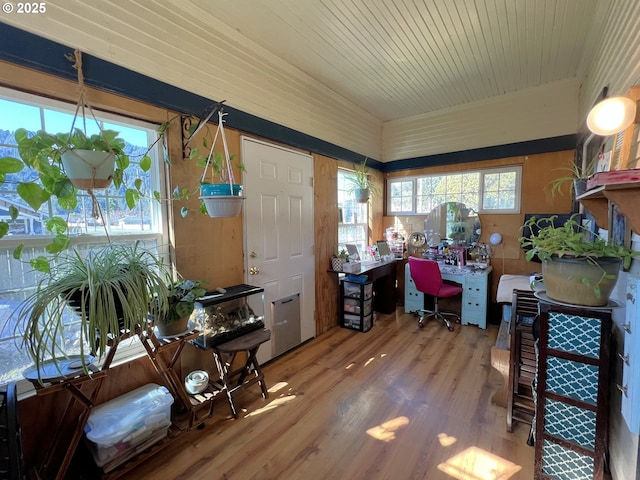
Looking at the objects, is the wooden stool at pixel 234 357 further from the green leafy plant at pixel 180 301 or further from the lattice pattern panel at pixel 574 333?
the lattice pattern panel at pixel 574 333

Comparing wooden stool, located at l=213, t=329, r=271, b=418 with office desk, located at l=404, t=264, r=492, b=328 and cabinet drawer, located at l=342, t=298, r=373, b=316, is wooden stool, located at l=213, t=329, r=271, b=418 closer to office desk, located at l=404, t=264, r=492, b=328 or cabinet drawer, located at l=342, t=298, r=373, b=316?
cabinet drawer, located at l=342, t=298, r=373, b=316

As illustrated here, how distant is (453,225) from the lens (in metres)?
4.14

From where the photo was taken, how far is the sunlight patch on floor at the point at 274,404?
2113 mm

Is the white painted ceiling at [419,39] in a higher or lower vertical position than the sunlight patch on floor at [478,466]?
higher

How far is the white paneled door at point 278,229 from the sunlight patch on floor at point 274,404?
58 centimetres

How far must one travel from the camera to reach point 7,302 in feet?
4.77

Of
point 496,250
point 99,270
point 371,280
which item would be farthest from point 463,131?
point 99,270

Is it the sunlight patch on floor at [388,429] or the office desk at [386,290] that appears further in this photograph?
the office desk at [386,290]

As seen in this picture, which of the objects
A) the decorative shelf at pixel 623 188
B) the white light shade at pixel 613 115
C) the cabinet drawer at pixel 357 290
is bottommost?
the cabinet drawer at pixel 357 290

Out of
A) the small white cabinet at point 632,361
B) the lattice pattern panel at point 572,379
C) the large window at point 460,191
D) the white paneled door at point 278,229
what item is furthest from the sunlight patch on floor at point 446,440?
the large window at point 460,191

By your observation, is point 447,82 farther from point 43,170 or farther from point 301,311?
point 43,170

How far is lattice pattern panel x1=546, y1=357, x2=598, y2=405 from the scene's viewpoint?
55.6 inches

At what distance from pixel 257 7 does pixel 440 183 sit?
3.25m

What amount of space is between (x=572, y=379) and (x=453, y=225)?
9.56 ft
